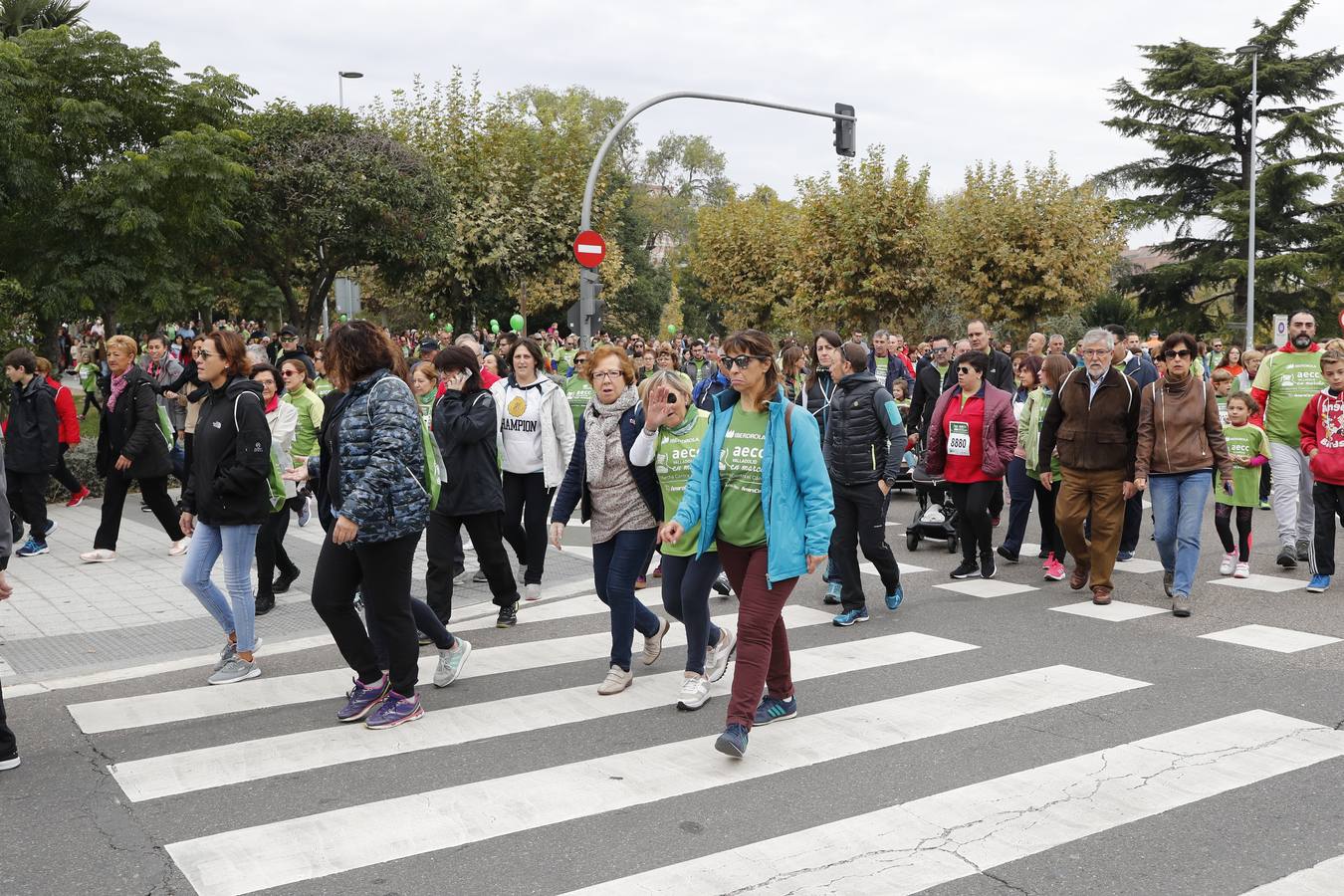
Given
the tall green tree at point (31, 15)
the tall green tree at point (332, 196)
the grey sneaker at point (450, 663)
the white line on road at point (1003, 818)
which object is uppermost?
the tall green tree at point (31, 15)

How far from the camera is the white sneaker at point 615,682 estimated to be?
629 cm

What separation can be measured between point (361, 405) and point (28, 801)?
6.79ft

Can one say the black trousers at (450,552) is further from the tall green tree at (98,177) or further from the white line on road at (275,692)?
the tall green tree at (98,177)

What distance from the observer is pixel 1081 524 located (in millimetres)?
8984

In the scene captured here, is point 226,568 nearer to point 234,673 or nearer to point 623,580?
point 234,673

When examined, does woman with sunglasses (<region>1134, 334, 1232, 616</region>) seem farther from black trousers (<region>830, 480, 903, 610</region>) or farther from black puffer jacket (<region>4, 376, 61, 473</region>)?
black puffer jacket (<region>4, 376, 61, 473</region>)

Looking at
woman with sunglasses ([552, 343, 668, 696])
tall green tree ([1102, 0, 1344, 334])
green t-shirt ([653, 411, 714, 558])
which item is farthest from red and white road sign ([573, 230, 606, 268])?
tall green tree ([1102, 0, 1344, 334])

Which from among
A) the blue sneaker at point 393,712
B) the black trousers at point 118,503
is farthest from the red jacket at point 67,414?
the blue sneaker at point 393,712

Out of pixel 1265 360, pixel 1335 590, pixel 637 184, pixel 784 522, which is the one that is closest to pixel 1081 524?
pixel 1335 590

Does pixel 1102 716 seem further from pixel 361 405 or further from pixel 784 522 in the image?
pixel 361 405

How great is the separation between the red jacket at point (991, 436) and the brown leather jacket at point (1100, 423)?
0.59 m

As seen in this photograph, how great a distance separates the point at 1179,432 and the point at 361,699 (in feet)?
19.4

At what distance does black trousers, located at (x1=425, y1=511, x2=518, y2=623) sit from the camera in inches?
295

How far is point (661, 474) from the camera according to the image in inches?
248
